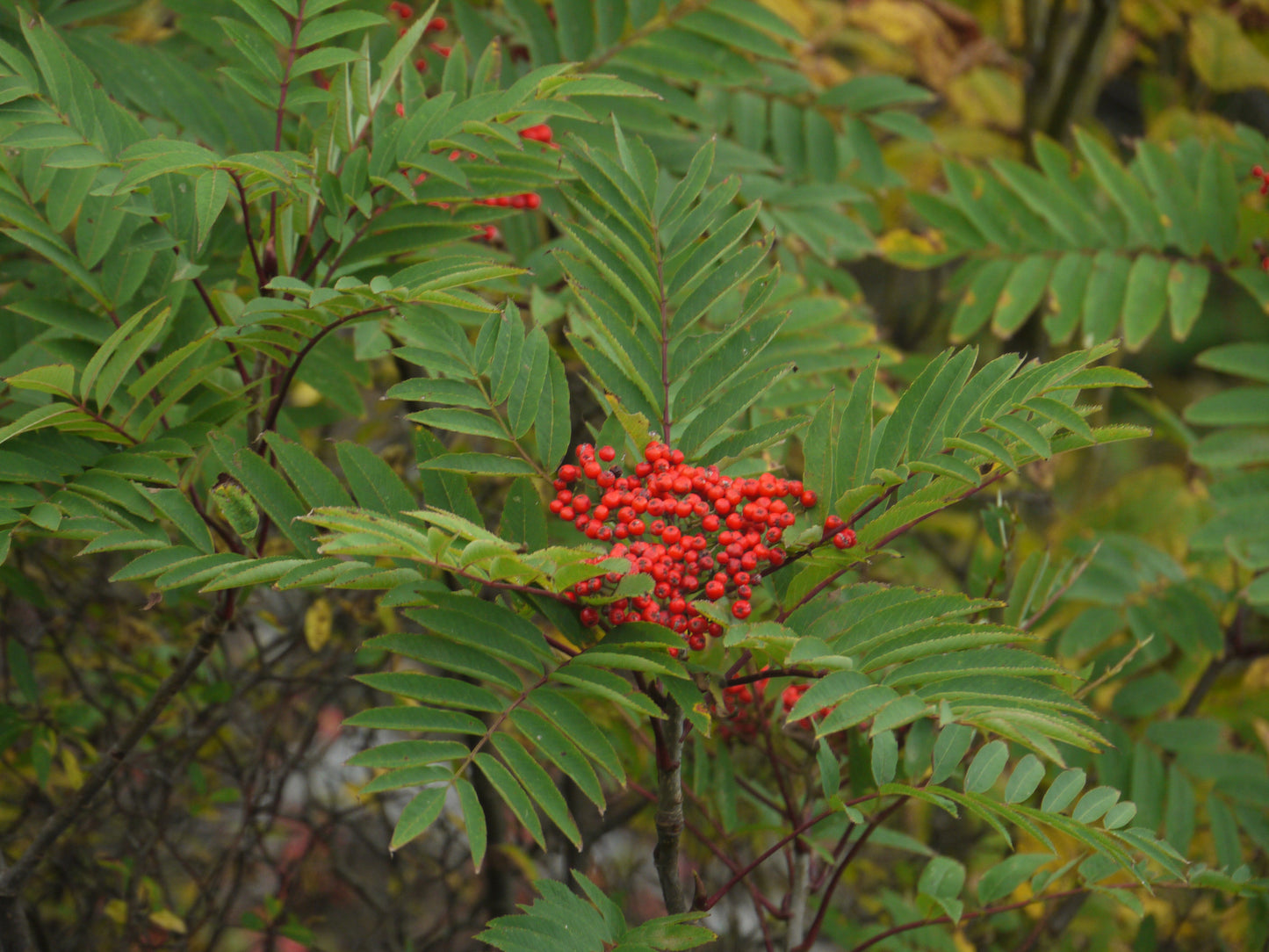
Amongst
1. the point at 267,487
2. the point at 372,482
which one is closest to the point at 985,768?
the point at 372,482

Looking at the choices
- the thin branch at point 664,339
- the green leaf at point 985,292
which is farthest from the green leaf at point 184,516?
the green leaf at point 985,292

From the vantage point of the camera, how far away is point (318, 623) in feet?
6.86

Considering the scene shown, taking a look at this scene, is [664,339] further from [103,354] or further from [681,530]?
[103,354]

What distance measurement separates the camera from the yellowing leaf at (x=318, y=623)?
2.05 metres

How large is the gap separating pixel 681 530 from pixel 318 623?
1.23 m

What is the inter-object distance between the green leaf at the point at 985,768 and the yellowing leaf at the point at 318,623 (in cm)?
135

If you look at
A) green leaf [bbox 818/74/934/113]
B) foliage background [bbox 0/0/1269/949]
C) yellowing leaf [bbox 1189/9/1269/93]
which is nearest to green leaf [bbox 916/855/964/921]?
foliage background [bbox 0/0/1269/949]

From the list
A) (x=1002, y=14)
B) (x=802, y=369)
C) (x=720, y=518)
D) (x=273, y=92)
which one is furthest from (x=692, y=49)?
(x=1002, y=14)

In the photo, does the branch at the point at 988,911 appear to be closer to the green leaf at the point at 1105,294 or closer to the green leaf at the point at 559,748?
the green leaf at the point at 559,748

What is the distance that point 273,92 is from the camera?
52.7 inches

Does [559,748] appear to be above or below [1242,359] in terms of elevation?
below

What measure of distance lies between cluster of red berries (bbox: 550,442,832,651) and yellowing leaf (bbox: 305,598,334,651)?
3.61 ft

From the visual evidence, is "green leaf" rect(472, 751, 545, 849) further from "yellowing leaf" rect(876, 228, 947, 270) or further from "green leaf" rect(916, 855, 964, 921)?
"yellowing leaf" rect(876, 228, 947, 270)

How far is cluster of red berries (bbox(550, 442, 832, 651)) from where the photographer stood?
1.04 m
